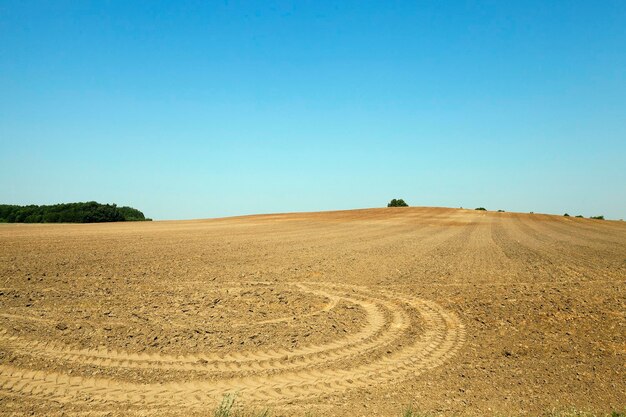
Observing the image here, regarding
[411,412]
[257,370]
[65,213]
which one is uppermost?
[65,213]

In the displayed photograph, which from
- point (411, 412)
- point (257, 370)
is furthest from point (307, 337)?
point (411, 412)

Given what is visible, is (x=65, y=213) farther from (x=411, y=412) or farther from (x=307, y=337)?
(x=411, y=412)

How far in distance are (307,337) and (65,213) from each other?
5189 centimetres

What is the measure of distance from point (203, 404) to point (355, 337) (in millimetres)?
3477

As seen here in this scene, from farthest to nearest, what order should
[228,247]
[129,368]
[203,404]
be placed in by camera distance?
[228,247] → [129,368] → [203,404]

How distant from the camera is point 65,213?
50.5 meters

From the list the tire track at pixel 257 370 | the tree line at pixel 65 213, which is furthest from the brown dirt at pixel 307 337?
the tree line at pixel 65 213

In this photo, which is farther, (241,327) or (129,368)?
(241,327)

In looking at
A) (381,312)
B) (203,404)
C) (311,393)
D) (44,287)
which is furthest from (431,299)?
(44,287)

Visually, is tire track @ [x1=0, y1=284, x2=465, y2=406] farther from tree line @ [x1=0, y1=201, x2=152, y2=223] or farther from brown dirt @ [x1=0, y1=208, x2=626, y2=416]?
tree line @ [x1=0, y1=201, x2=152, y2=223]

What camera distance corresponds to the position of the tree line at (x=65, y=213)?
50.0 m

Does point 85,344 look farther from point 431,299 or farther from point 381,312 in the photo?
point 431,299

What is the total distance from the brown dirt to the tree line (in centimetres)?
3856

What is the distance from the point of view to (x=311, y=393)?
5.68 metres
